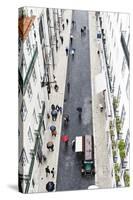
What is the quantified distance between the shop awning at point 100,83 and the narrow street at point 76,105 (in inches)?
11.0

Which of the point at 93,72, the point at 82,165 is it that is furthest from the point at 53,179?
the point at 93,72

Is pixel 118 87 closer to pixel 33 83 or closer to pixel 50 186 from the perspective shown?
pixel 33 83

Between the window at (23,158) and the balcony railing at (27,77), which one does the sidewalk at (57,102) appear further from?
the balcony railing at (27,77)

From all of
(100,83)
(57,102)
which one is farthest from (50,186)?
(100,83)

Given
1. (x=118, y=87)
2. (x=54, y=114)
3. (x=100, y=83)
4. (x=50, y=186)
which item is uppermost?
(x=100, y=83)

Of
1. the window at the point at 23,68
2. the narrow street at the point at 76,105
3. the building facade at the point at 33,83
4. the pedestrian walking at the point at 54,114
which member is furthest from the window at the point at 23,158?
the window at the point at 23,68

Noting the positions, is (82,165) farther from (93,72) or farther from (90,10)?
(90,10)

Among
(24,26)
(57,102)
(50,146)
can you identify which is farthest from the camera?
(57,102)

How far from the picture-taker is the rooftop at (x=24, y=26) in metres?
19.6

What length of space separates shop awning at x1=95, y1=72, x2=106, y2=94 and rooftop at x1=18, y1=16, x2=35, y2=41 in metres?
3.22

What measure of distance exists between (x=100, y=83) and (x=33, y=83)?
2610 millimetres

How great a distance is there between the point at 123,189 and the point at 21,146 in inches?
164

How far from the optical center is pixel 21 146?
774 inches

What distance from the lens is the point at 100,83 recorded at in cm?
2155
